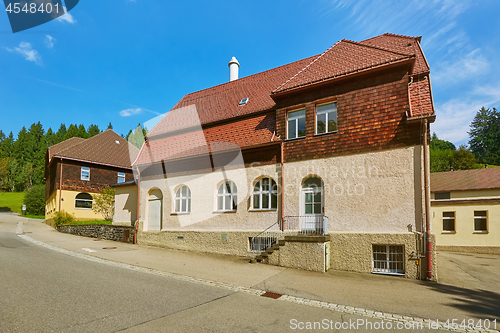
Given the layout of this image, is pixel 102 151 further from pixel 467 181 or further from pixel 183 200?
pixel 467 181

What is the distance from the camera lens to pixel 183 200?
15.8 m

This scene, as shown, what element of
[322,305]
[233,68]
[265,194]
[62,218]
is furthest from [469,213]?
[62,218]

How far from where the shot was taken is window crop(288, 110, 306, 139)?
12851mm

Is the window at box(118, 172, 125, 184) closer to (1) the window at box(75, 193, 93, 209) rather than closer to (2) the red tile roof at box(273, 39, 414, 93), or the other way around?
(1) the window at box(75, 193, 93, 209)

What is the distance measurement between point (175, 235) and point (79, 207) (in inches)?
705

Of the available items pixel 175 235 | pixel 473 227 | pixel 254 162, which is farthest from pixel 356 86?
pixel 473 227

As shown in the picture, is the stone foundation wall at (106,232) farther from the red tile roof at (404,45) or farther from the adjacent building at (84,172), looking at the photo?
the red tile roof at (404,45)

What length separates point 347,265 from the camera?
10.7 metres

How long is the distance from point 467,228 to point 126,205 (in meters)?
22.9

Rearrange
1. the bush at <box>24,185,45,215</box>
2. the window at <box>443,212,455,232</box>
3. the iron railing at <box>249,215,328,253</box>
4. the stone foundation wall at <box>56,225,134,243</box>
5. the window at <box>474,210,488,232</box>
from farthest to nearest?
the bush at <box>24,185,45,215</box> → the window at <box>443,212,455,232</box> → the window at <box>474,210,488,232</box> → the stone foundation wall at <box>56,225,134,243</box> → the iron railing at <box>249,215,328,253</box>

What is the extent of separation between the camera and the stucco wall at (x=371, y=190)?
1016cm

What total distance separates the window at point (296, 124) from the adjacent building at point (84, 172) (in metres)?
22.8

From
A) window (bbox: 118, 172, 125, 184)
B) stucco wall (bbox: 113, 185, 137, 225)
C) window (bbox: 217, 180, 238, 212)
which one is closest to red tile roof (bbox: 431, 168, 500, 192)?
window (bbox: 217, 180, 238, 212)

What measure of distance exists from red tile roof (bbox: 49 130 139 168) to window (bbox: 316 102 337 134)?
2190 cm
